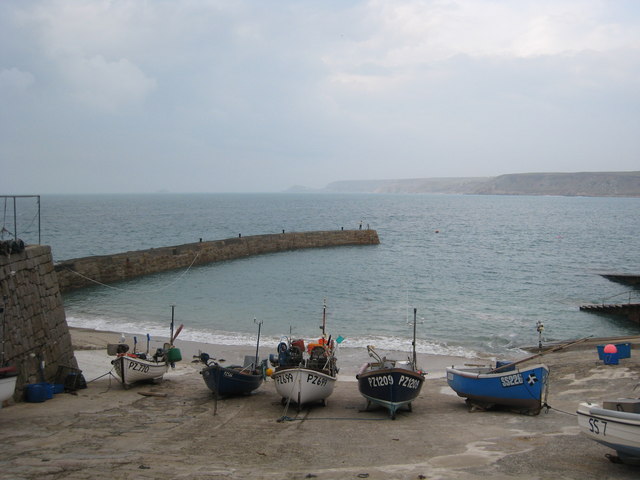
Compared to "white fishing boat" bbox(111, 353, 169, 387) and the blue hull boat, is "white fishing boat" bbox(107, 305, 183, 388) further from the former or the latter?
the blue hull boat

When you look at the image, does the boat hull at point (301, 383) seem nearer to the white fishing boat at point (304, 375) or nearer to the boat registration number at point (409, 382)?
the white fishing boat at point (304, 375)

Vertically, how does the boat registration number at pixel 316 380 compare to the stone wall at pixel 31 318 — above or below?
below

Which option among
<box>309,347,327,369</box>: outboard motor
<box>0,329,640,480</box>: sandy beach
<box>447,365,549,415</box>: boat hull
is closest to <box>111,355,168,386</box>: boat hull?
<box>0,329,640,480</box>: sandy beach

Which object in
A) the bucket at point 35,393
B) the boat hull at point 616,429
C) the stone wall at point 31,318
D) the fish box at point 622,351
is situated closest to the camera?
the boat hull at point 616,429

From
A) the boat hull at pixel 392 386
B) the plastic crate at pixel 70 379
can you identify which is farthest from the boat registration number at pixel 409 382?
the plastic crate at pixel 70 379

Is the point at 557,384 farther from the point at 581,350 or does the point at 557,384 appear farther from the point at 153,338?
the point at 153,338

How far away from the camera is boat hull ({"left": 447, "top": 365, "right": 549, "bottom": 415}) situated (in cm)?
1351

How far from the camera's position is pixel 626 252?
216ft

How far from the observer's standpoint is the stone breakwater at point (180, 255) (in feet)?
127

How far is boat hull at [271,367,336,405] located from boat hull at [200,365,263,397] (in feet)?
4.62

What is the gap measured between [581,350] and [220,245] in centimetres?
3969

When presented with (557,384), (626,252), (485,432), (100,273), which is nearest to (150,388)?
(485,432)

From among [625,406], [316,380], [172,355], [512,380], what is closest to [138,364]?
[172,355]

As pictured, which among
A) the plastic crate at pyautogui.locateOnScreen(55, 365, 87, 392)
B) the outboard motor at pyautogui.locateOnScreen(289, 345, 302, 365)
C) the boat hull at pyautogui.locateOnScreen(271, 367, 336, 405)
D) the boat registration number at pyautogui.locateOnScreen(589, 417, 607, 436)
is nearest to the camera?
the boat registration number at pyautogui.locateOnScreen(589, 417, 607, 436)
